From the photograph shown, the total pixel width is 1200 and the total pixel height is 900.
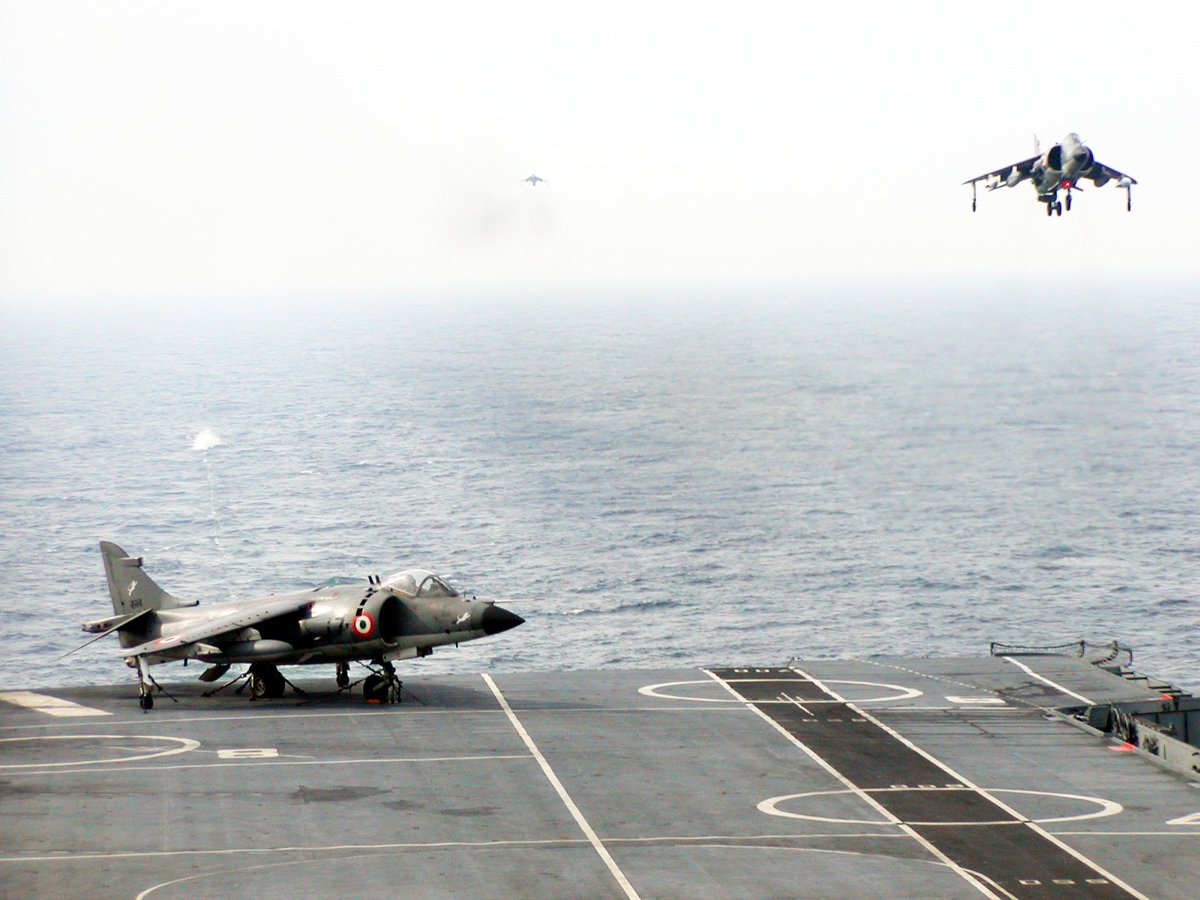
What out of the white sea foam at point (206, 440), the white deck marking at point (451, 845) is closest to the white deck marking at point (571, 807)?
the white deck marking at point (451, 845)

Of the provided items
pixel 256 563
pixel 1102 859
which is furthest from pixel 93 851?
pixel 256 563

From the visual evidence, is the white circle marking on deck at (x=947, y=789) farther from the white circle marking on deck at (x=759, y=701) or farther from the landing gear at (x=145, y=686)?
the landing gear at (x=145, y=686)

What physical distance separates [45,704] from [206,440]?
109 metres

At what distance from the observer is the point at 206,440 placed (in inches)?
6476

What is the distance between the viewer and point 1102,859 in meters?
41.5

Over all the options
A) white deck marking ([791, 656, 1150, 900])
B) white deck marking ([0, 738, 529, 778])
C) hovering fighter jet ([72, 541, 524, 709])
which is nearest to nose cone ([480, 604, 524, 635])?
hovering fighter jet ([72, 541, 524, 709])

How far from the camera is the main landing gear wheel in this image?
5919cm

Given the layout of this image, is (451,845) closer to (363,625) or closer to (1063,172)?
(363,625)

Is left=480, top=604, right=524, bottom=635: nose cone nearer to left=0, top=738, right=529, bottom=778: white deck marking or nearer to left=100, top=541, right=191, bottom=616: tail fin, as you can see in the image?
left=0, top=738, right=529, bottom=778: white deck marking

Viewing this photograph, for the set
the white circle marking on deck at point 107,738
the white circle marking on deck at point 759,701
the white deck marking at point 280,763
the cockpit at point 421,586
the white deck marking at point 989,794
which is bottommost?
the white deck marking at point 989,794

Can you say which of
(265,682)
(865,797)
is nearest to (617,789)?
(865,797)

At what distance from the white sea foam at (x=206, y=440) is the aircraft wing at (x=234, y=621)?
103049 millimetres

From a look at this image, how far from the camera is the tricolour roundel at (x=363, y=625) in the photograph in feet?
185

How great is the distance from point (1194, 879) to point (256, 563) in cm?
7832
